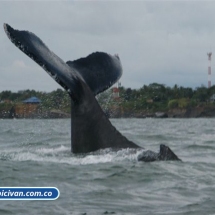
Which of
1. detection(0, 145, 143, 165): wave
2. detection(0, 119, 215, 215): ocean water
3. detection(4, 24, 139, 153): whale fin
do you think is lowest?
detection(0, 119, 215, 215): ocean water

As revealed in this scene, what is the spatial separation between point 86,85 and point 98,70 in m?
0.68

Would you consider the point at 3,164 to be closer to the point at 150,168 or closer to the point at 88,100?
the point at 88,100

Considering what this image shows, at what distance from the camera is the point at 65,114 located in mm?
94062

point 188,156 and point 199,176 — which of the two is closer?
point 199,176

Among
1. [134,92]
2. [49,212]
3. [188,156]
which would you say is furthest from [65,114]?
[49,212]

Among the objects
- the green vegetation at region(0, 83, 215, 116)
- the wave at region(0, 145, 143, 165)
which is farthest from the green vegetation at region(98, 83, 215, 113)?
the wave at region(0, 145, 143, 165)

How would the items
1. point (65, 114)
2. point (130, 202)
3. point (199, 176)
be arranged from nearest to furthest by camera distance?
point (130, 202) → point (199, 176) → point (65, 114)

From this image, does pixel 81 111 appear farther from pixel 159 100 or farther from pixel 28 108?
pixel 159 100

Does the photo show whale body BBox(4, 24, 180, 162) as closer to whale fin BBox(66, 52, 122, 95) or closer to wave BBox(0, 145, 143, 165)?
whale fin BBox(66, 52, 122, 95)

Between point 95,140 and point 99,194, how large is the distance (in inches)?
115

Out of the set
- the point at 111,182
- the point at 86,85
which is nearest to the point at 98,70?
the point at 86,85

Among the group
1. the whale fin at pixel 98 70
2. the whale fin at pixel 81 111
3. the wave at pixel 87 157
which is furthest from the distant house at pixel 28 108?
the whale fin at pixel 81 111

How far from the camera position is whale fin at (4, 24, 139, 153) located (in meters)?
11.7

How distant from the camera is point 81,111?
12.2 meters
